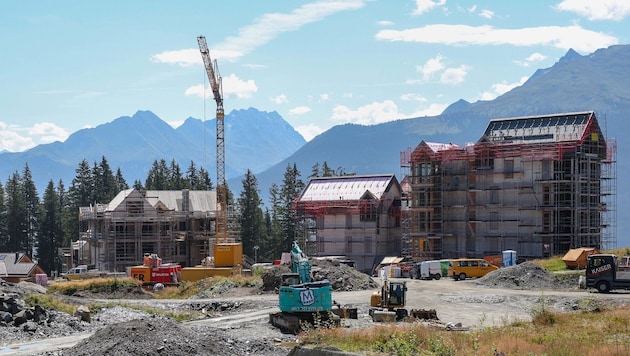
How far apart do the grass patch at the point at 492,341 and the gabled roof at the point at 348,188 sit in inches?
2723

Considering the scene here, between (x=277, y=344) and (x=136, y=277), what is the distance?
44.8 m

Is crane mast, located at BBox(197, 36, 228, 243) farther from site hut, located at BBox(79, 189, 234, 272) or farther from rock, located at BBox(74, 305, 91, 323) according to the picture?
rock, located at BBox(74, 305, 91, 323)

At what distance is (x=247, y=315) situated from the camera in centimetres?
5012

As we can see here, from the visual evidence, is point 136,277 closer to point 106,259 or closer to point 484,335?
point 106,259

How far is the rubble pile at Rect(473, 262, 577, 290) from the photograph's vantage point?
206ft

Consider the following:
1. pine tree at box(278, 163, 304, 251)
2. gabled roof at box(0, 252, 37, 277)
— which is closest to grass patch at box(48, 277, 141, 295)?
gabled roof at box(0, 252, 37, 277)

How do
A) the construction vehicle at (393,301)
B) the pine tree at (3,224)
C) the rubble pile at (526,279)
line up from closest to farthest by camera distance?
the construction vehicle at (393,301) < the rubble pile at (526,279) < the pine tree at (3,224)

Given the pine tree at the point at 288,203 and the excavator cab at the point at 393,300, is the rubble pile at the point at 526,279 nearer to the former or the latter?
the excavator cab at the point at 393,300

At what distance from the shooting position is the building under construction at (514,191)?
88125 mm

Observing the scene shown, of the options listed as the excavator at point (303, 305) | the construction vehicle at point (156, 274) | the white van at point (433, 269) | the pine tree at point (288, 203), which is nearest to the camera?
the excavator at point (303, 305)

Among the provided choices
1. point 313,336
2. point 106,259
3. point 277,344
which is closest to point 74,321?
point 277,344

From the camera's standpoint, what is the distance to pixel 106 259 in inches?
4240

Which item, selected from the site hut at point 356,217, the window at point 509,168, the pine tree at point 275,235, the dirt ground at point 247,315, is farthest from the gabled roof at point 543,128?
the pine tree at point 275,235

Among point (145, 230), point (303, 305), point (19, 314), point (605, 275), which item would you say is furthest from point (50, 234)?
point (303, 305)
